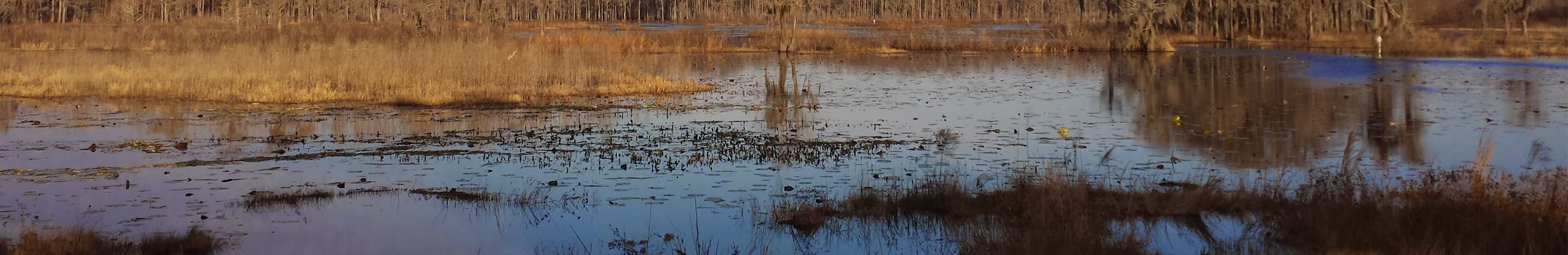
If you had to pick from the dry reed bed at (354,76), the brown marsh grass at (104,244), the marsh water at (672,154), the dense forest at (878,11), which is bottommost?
the brown marsh grass at (104,244)

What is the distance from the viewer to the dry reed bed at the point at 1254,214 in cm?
675

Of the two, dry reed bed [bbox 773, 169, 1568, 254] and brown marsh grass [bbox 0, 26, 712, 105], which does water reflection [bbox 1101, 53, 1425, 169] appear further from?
brown marsh grass [bbox 0, 26, 712, 105]

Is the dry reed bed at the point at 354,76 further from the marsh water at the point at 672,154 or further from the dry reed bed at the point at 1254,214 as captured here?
the dry reed bed at the point at 1254,214

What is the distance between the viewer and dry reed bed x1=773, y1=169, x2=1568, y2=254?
6750 mm

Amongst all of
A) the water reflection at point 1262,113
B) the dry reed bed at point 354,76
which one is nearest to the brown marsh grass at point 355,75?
the dry reed bed at point 354,76

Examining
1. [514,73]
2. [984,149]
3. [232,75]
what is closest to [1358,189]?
[984,149]

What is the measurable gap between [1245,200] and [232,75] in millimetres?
17209

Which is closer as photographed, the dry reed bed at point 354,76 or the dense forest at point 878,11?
the dry reed bed at point 354,76

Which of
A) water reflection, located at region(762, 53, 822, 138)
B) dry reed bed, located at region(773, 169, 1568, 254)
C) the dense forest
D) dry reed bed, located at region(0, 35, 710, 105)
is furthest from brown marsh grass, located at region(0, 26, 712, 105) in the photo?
dry reed bed, located at region(773, 169, 1568, 254)

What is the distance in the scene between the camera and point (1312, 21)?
189 ft

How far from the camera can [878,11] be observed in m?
158

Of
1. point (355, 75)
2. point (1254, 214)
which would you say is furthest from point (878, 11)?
point (1254, 214)

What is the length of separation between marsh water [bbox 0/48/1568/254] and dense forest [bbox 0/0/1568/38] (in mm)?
18831

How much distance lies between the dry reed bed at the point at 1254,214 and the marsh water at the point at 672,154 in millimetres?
338
